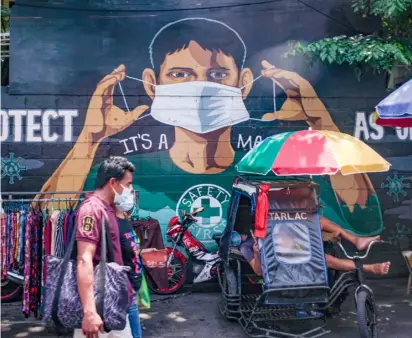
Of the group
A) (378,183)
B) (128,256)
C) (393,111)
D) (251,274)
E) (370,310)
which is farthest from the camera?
(378,183)

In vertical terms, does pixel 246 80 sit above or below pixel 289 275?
above

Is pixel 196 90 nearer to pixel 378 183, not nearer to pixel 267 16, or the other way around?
pixel 267 16

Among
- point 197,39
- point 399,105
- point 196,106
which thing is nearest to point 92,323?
point 399,105

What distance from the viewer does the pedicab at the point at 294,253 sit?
A: 5.08m

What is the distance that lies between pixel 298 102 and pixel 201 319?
3157 millimetres

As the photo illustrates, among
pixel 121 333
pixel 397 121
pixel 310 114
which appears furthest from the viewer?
pixel 310 114

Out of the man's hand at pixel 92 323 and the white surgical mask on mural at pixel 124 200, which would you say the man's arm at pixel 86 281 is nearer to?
the man's hand at pixel 92 323

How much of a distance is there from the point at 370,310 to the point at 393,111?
198 cm

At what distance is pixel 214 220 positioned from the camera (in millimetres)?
7152

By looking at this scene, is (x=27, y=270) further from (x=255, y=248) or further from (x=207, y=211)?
(x=207, y=211)

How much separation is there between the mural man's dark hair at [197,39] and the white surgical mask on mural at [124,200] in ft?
11.8

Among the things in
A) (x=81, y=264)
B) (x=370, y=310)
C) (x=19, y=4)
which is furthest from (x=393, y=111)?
(x=19, y=4)

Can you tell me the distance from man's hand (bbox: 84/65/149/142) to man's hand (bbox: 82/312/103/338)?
13.2 feet

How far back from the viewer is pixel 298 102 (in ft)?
23.9
